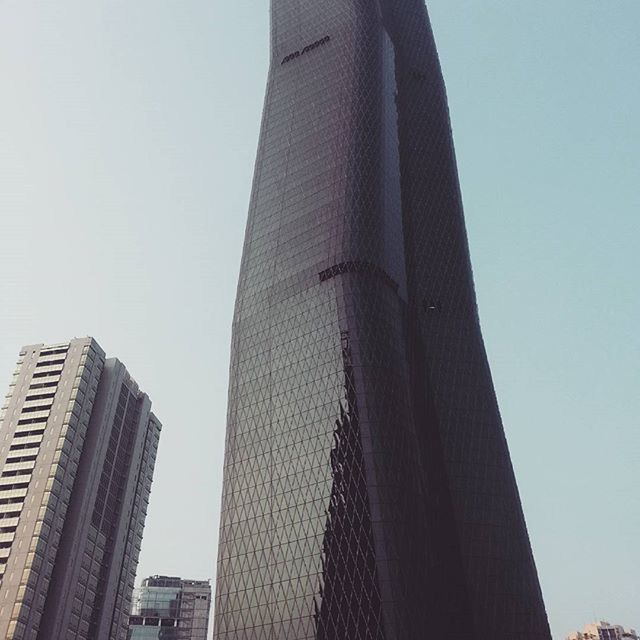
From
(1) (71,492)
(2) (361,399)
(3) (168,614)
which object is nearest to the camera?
(2) (361,399)

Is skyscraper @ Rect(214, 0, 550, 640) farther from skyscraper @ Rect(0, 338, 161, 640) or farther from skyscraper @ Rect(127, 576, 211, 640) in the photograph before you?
skyscraper @ Rect(127, 576, 211, 640)

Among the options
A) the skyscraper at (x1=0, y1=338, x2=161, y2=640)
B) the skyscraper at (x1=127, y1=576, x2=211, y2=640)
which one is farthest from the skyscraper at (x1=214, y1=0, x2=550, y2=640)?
the skyscraper at (x1=127, y1=576, x2=211, y2=640)

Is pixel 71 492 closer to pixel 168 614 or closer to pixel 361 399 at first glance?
pixel 361 399

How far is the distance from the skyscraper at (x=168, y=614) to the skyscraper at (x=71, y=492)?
207 feet

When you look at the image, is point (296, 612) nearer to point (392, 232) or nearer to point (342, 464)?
point (342, 464)

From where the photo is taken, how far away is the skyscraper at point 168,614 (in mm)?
188375

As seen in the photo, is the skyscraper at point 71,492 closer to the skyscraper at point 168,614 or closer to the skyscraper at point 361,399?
the skyscraper at point 361,399

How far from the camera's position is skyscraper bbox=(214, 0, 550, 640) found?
7806 centimetres

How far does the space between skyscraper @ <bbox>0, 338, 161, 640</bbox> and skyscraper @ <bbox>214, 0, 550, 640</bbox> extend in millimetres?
37864

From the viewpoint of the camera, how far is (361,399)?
84.5 meters

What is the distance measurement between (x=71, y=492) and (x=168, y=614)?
85471 mm

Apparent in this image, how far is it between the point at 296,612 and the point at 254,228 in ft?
185

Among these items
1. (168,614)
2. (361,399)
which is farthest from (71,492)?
(168,614)

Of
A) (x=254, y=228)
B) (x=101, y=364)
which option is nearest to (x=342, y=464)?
(x=254, y=228)
